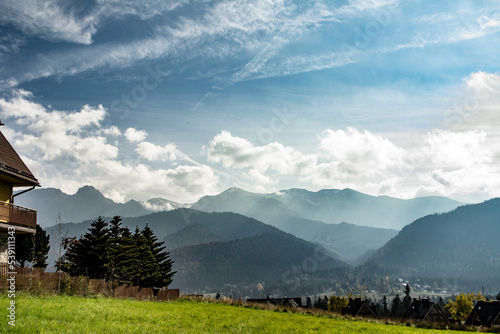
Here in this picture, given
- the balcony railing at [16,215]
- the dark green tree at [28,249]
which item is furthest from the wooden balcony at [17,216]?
the dark green tree at [28,249]

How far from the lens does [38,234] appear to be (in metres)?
60.3

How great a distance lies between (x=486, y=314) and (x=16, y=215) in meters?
76.5

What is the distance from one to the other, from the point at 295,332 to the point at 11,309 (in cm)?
1219

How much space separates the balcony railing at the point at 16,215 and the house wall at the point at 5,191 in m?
1.19

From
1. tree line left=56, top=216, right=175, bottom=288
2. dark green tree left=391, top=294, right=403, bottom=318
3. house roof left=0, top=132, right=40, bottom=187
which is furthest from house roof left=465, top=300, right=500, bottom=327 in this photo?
dark green tree left=391, top=294, right=403, bottom=318

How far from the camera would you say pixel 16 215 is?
90.7 ft

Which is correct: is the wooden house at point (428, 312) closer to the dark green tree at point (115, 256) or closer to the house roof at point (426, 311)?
the house roof at point (426, 311)

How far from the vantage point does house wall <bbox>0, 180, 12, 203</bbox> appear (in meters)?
28.2

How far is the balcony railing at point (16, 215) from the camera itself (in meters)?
26.6

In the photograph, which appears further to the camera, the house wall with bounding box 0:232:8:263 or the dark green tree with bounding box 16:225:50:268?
the dark green tree with bounding box 16:225:50:268

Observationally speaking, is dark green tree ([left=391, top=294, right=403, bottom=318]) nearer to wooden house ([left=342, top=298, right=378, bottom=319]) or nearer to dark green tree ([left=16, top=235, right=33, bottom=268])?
wooden house ([left=342, top=298, right=378, bottom=319])

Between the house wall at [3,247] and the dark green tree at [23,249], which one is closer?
the house wall at [3,247]

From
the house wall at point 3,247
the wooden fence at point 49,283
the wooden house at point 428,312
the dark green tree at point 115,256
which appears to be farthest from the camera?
the wooden house at point 428,312

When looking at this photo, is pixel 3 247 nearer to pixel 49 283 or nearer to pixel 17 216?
pixel 17 216
